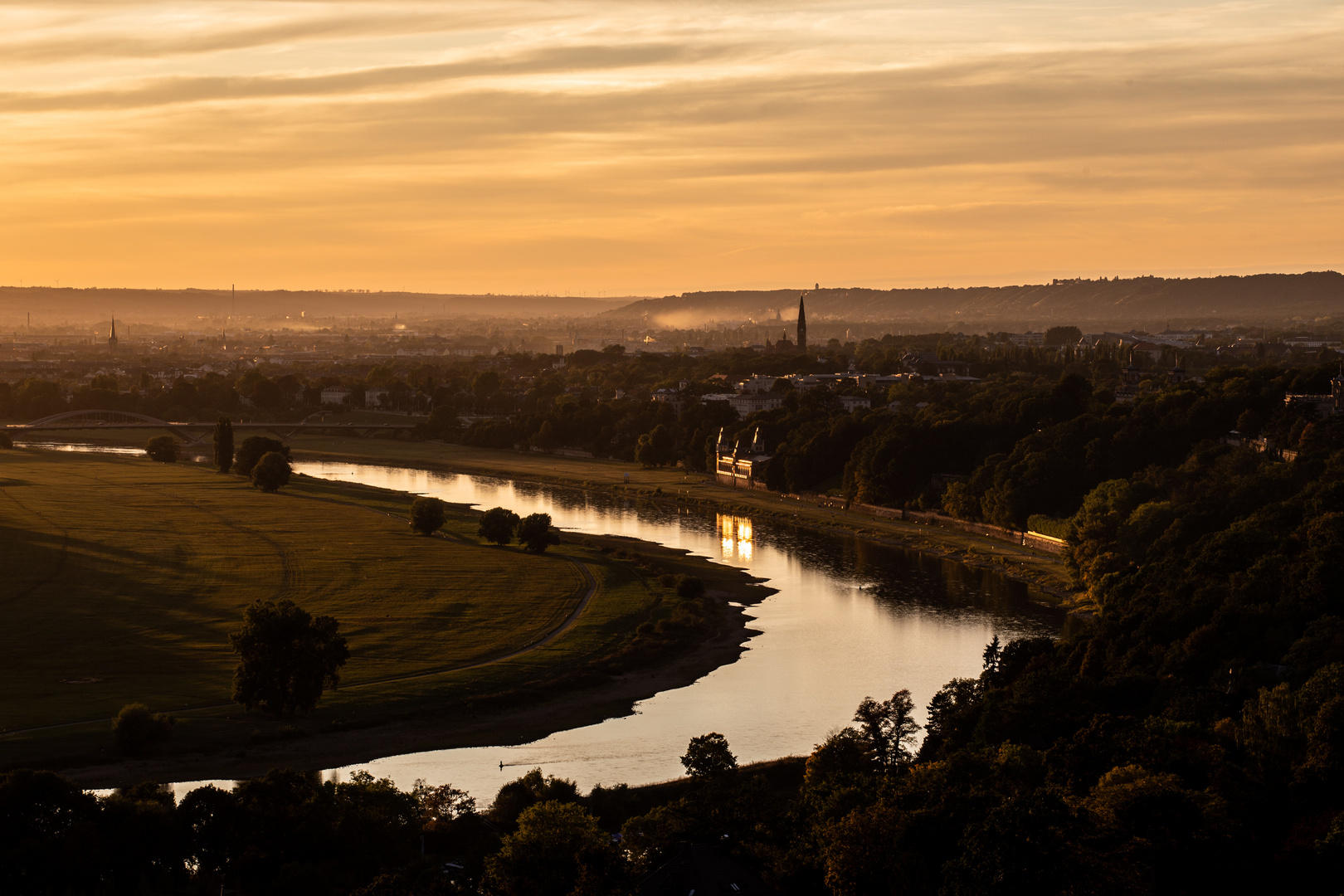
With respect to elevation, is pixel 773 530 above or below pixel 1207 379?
below

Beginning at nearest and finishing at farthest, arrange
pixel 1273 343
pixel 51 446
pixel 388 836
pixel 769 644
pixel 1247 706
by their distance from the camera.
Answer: pixel 388 836
pixel 1247 706
pixel 769 644
pixel 51 446
pixel 1273 343

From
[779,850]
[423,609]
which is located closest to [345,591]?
[423,609]

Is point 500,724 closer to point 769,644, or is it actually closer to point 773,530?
point 769,644

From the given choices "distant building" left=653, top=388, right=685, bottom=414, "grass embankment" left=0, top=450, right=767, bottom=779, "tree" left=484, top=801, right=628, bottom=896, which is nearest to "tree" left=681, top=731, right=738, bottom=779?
"tree" left=484, top=801, right=628, bottom=896

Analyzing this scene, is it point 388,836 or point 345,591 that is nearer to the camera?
point 388,836

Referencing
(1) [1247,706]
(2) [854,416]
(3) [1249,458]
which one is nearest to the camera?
(1) [1247,706]

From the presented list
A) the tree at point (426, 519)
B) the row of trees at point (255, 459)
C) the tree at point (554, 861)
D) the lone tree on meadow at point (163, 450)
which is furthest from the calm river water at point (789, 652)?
the lone tree on meadow at point (163, 450)

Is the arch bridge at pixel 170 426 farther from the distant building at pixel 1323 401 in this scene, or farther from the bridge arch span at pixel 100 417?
the distant building at pixel 1323 401
